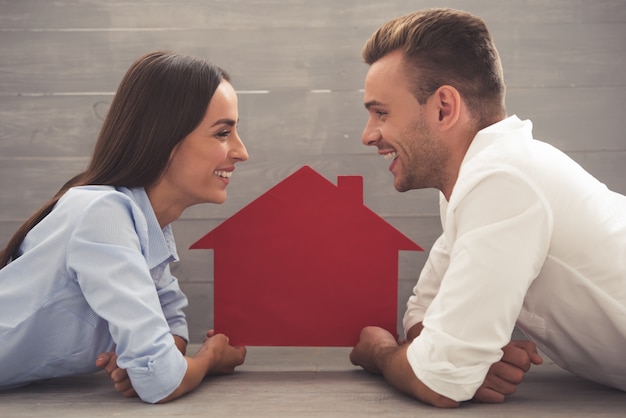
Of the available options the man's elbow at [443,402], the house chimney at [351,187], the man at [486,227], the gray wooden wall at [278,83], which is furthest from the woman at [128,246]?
the gray wooden wall at [278,83]

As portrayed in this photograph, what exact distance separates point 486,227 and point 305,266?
0.53m

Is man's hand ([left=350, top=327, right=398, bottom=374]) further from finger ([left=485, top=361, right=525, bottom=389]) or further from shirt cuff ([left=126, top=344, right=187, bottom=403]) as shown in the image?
shirt cuff ([left=126, top=344, right=187, bottom=403])

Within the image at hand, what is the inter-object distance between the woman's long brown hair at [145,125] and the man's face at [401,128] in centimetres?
34

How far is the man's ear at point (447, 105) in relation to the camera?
149 centimetres

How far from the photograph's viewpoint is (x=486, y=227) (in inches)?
50.9

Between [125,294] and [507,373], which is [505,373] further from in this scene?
[125,294]

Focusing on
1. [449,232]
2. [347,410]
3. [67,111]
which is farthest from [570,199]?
[67,111]

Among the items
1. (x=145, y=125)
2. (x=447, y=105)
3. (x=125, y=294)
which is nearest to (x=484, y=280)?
(x=447, y=105)

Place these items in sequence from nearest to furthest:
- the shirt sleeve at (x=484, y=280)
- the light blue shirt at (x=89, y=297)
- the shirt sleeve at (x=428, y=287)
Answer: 1. the shirt sleeve at (x=484, y=280)
2. the light blue shirt at (x=89, y=297)
3. the shirt sleeve at (x=428, y=287)

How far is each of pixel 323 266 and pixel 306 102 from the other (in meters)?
0.72

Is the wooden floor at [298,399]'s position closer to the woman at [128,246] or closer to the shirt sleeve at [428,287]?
the woman at [128,246]

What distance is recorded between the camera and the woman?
139cm

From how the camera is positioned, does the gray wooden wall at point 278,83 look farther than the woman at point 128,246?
Yes

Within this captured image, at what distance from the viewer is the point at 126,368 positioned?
→ 1.38 metres
